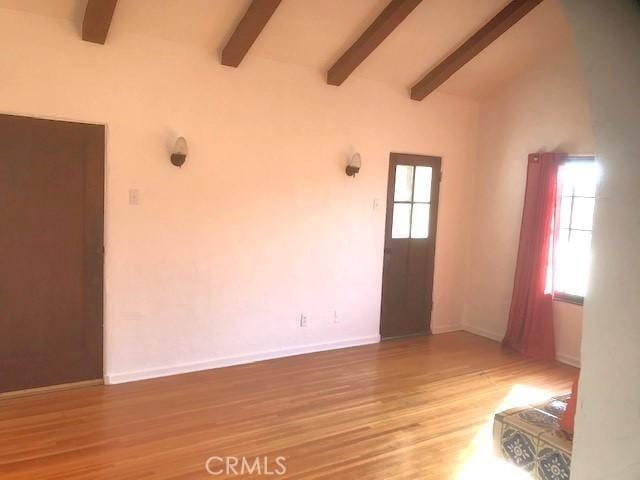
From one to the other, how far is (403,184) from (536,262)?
1539 mm

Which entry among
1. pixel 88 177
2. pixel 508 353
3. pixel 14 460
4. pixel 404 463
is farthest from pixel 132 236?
pixel 508 353

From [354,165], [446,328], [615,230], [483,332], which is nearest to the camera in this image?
[615,230]

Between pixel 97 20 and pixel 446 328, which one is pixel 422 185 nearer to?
pixel 446 328

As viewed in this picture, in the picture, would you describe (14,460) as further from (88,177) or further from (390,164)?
(390,164)

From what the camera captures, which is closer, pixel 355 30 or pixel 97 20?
pixel 97 20

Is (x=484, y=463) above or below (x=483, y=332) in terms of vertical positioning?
below

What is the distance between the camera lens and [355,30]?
4164 millimetres

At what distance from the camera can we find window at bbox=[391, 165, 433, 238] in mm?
5289

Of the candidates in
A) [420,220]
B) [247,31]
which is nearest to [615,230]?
[247,31]

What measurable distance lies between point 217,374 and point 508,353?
2.95 metres

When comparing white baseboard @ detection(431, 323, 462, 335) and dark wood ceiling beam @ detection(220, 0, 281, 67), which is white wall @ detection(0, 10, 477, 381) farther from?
white baseboard @ detection(431, 323, 462, 335)

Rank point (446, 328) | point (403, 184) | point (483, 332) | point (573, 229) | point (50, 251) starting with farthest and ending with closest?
1. point (446, 328)
2. point (483, 332)
3. point (403, 184)
4. point (573, 229)
5. point (50, 251)

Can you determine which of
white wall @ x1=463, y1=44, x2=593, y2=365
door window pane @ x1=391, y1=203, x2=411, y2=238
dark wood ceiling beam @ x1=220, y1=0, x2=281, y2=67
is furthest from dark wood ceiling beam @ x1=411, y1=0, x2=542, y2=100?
dark wood ceiling beam @ x1=220, y1=0, x2=281, y2=67

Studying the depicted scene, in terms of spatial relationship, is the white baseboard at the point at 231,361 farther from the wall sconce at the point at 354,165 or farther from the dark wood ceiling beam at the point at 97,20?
the dark wood ceiling beam at the point at 97,20
